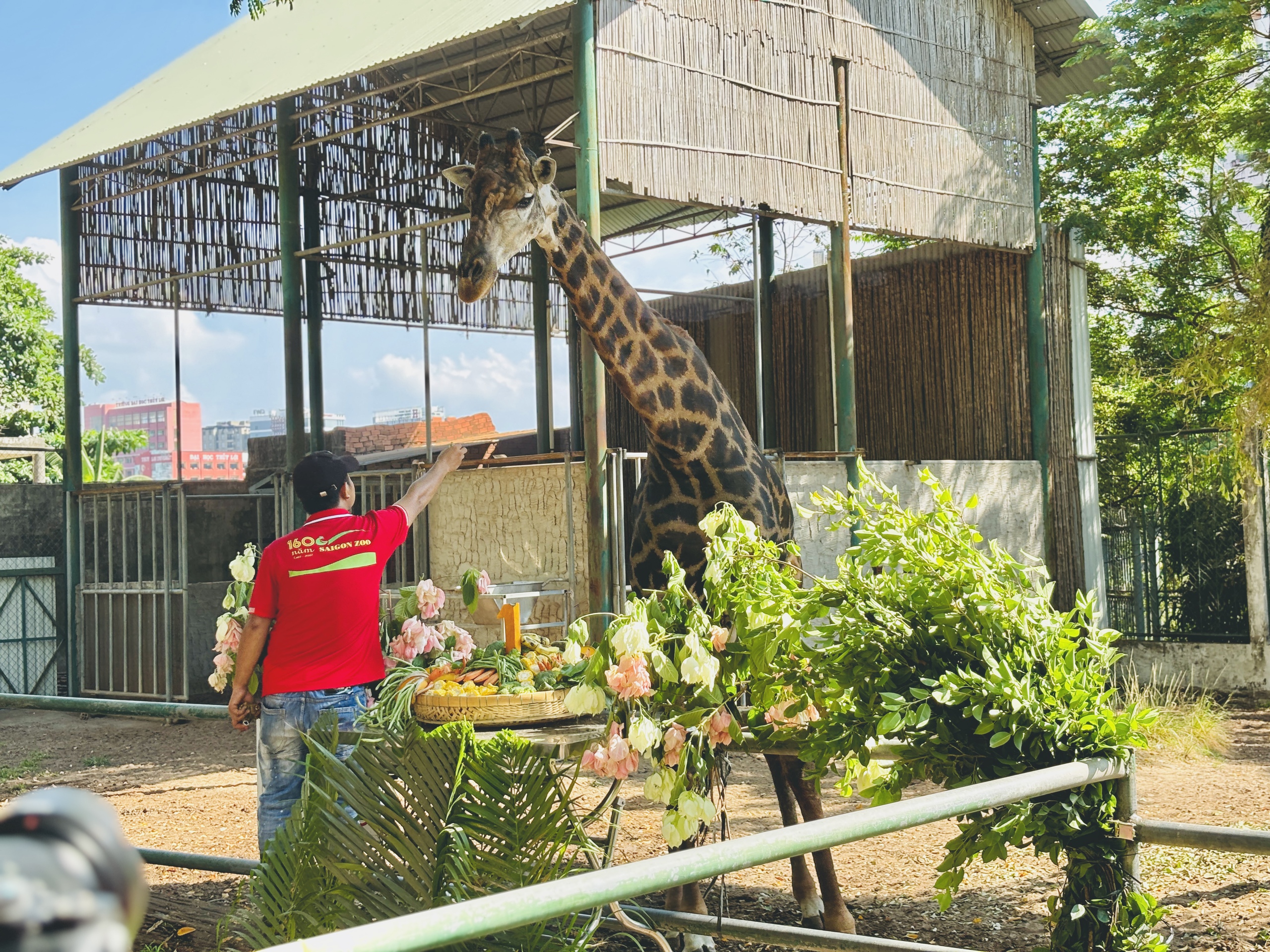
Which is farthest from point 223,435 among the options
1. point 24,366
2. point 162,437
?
point 24,366

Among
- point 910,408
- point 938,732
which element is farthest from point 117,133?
point 938,732

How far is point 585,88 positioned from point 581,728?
6292 millimetres

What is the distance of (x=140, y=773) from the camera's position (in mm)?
9383

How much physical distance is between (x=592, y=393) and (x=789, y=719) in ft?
18.8

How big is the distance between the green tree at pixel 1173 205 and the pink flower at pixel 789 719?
8.82 metres

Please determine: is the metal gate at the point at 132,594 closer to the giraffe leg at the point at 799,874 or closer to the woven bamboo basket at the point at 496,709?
the giraffe leg at the point at 799,874

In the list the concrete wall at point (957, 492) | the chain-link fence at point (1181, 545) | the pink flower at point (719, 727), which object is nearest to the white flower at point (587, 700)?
the pink flower at point (719, 727)

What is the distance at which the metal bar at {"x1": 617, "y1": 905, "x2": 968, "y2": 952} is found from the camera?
261 centimetres

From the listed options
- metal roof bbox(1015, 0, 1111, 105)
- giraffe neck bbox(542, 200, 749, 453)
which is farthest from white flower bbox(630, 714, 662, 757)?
metal roof bbox(1015, 0, 1111, 105)

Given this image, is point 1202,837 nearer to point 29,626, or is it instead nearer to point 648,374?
point 648,374

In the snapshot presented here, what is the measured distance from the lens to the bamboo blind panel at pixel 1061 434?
12.7 meters

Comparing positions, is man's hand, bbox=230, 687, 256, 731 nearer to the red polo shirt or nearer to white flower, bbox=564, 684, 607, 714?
the red polo shirt

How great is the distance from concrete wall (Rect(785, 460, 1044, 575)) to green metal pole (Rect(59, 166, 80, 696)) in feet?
25.9

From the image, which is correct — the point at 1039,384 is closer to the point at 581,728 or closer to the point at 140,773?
the point at 140,773
